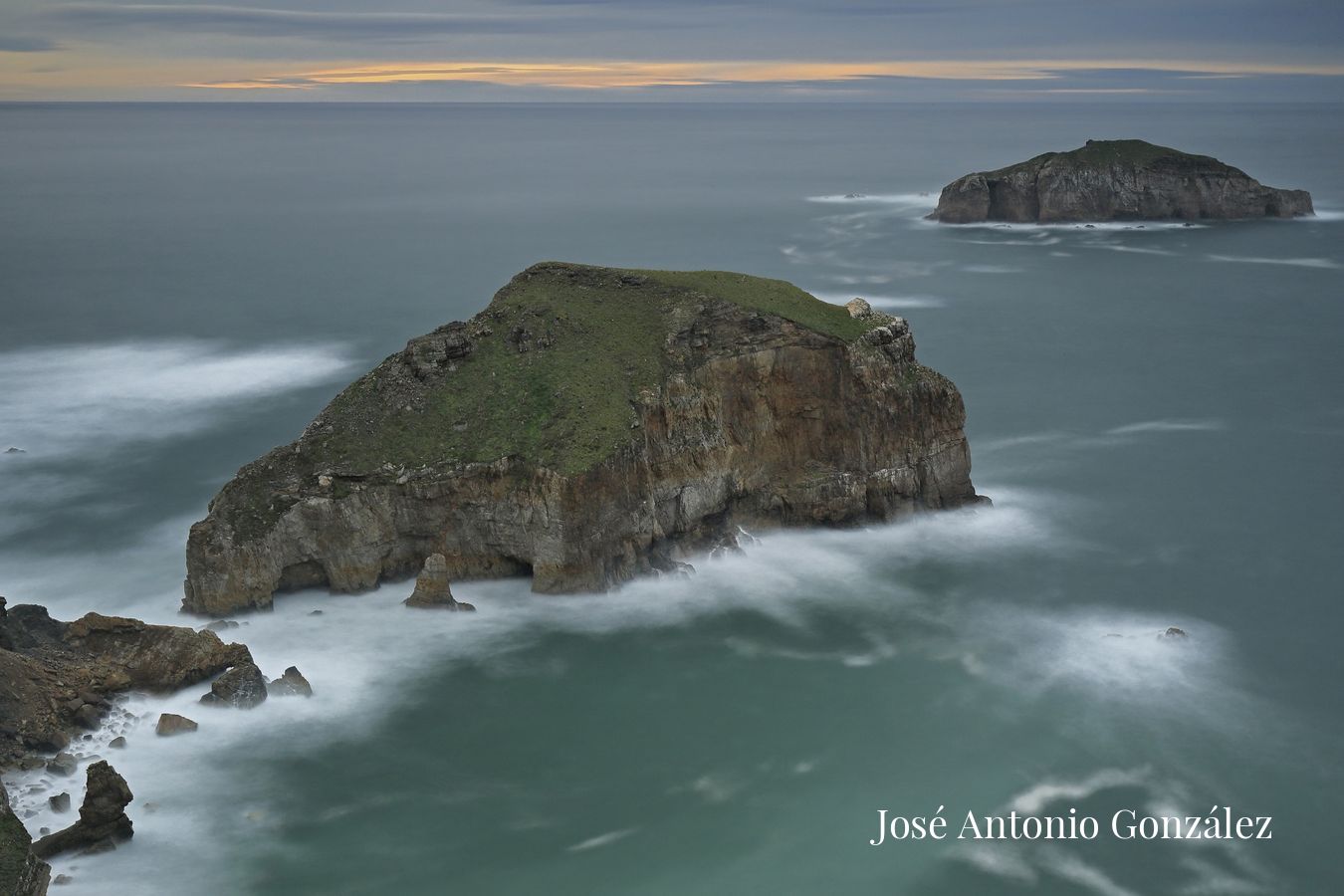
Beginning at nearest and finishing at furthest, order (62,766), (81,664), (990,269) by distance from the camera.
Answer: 1. (62,766)
2. (81,664)
3. (990,269)

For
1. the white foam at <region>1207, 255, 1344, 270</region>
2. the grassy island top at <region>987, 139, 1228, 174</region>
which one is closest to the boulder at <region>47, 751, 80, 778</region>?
the white foam at <region>1207, 255, 1344, 270</region>

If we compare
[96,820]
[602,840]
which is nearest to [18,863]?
[96,820]

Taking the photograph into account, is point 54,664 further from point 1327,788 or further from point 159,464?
point 1327,788

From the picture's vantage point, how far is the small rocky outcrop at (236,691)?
1633 inches

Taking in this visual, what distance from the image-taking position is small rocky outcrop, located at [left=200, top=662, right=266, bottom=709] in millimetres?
41469

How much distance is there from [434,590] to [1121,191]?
137085mm

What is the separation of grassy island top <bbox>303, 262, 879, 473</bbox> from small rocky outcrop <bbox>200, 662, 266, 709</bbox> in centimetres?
953

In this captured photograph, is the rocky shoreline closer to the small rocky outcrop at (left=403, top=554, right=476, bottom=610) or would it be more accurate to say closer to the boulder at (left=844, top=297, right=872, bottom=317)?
the small rocky outcrop at (left=403, top=554, right=476, bottom=610)

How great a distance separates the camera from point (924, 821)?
37031 mm

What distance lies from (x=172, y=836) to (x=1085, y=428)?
183ft

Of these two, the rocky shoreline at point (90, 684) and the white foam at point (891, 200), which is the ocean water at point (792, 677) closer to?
the rocky shoreline at point (90, 684)

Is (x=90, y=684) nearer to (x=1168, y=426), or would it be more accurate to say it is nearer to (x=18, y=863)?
(x=18, y=863)

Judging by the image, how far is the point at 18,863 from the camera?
3061 cm

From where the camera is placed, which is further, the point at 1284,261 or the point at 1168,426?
the point at 1284,261
